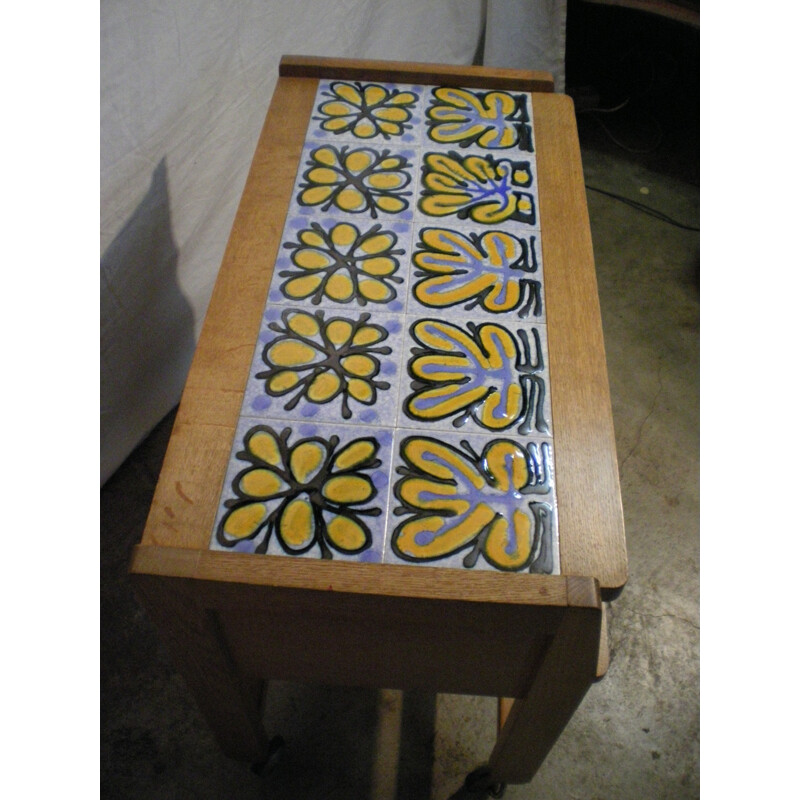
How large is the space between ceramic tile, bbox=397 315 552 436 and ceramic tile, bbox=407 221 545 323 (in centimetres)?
2

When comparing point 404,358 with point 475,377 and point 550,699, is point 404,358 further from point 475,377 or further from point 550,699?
point 550,699

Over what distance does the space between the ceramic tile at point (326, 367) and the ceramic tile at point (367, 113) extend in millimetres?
367

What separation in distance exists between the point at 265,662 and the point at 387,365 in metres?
0.37

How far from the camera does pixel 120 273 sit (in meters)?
1.17

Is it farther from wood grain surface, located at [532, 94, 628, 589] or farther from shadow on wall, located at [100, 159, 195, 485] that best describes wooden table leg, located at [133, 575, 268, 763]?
shadow on wall, located at [100, 159, 195, 485]

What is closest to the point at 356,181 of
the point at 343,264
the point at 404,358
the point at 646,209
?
the point at 343,264

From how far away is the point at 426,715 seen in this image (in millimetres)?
1144

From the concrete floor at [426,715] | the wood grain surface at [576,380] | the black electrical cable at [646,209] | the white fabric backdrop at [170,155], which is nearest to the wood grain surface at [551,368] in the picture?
the wood grain surface at [576,380]

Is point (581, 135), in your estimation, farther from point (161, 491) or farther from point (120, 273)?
point (161, 491)

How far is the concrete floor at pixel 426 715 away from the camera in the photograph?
1.08 metres

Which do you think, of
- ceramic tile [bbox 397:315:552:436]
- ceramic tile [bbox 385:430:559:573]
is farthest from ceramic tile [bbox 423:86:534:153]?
ceramic tile [bbox 385:430:559:573]

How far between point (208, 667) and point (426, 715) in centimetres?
48

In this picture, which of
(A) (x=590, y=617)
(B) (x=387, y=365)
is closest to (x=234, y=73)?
(B) (x=387, y=365)

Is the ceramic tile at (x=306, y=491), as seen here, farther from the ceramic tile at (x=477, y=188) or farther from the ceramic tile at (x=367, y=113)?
the ceramic tile at (x=367, y=113)
